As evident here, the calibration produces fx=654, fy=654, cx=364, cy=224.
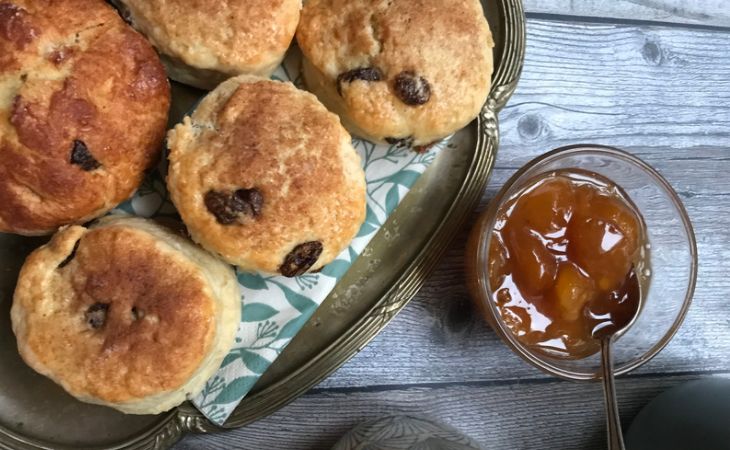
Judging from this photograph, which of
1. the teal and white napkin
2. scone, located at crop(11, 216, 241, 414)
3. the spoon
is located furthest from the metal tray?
the spoon

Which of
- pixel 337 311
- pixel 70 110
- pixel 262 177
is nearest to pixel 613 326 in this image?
pixel 337 311

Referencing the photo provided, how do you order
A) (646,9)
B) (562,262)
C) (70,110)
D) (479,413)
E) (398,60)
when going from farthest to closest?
1. (646,9)
2. (479,413)
3. (562,262)
4. (398,60)
5. (70,110)

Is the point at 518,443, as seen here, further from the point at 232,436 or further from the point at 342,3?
the point at 342,3

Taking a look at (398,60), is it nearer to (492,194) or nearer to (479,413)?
(492,194)

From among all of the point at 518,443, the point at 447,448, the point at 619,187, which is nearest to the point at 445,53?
the point at 619,187

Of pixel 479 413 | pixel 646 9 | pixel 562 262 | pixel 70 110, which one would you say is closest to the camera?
pixel 70 110

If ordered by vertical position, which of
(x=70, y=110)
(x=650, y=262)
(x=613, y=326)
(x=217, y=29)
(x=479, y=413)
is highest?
(x=217, y=29)

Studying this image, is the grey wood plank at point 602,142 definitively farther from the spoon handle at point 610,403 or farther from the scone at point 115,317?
the scone at point 115,317

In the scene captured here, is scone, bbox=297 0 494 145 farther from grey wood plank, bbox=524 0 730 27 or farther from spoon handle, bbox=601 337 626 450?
spoon handle, bbox=601 337 626 450
